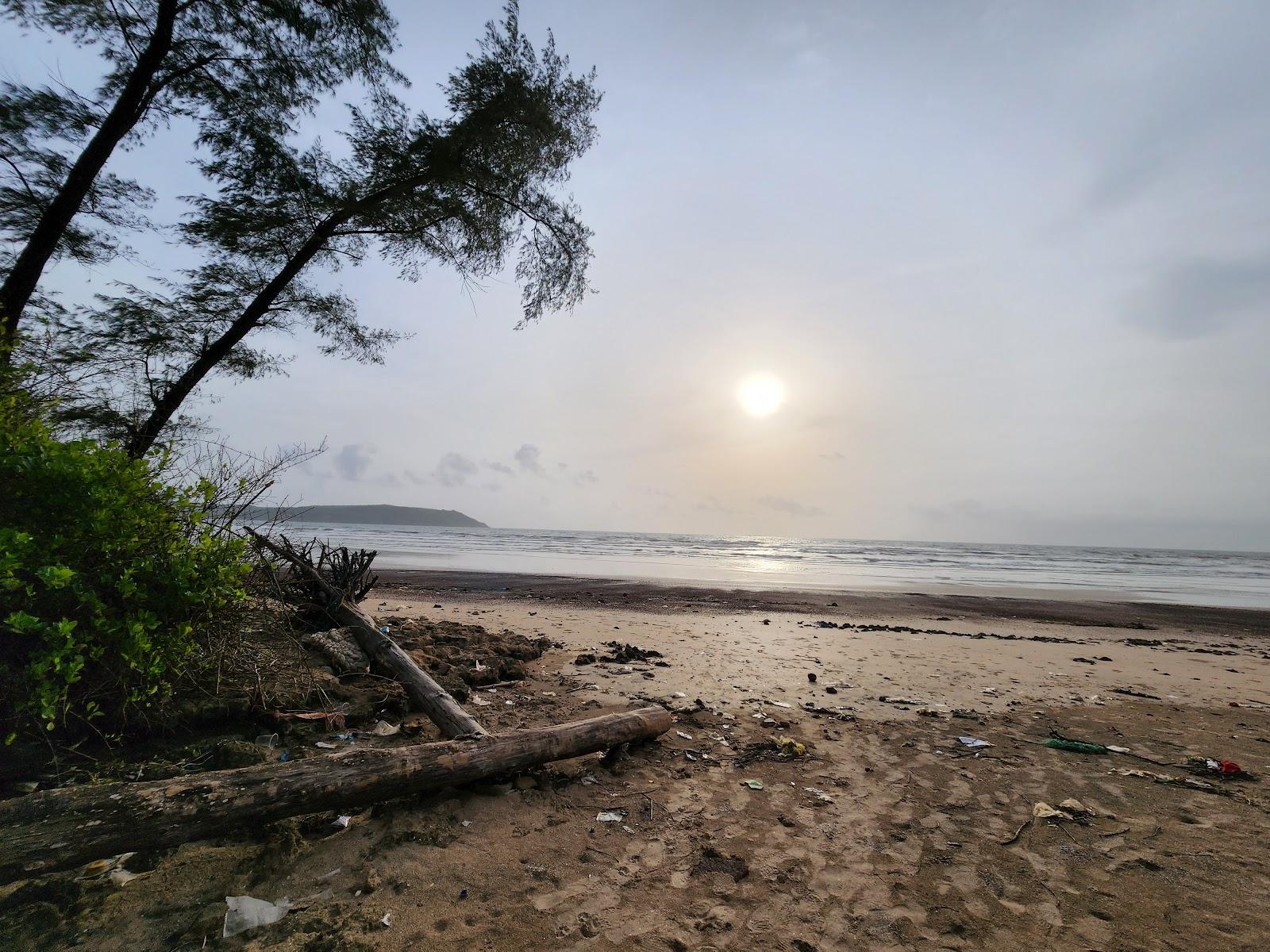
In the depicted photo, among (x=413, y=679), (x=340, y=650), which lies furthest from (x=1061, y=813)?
(x=340, y=650)

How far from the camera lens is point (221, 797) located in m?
2.76

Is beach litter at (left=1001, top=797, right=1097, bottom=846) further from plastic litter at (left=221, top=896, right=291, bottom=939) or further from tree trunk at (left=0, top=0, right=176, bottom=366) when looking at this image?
tree trunk at (left=0, top=0, right=176, bottom=366)

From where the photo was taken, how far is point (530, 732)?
13.4 feet

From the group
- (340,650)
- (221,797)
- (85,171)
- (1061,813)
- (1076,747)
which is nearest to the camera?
(221,797)

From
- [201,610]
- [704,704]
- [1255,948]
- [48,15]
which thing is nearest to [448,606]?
[704,704]

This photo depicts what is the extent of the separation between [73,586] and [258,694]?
6.09 ft

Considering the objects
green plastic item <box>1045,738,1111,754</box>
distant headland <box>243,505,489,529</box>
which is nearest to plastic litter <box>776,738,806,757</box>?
green plastic item <box>1045,738,1111,754</box>

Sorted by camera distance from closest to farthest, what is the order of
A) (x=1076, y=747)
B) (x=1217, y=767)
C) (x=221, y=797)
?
(x=221, y=797) < (x=1217, y=767) < (x=1076, y=747)

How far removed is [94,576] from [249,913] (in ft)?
7.37

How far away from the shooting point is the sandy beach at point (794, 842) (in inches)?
103

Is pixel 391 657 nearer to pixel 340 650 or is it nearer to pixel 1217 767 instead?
pixel 340 650

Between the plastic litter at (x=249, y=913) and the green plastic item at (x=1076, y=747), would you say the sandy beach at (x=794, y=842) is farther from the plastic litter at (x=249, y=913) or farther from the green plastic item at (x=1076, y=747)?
the green plastic item at (x=1076, y=747)

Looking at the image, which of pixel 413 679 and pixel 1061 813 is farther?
pixel 413 679

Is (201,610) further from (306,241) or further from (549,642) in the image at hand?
(549,642)
